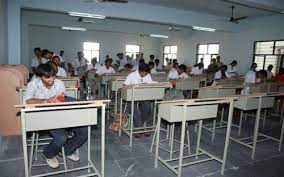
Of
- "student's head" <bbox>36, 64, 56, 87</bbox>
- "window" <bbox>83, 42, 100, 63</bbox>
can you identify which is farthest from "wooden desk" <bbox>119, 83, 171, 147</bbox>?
"window" <bbox>83, 42, 100, 63</bbox>

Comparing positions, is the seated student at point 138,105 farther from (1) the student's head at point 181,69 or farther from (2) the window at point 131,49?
(2) the window at point 131,49

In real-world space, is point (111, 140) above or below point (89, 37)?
below

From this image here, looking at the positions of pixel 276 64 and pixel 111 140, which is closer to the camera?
pixel 111 140

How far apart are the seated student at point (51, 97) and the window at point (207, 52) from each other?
10.0 meters

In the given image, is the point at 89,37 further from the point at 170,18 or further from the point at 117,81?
the point at 117,81

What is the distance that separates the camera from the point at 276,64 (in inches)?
343

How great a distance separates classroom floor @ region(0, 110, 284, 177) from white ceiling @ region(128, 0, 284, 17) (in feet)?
11.5

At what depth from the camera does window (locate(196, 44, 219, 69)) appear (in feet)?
38.0

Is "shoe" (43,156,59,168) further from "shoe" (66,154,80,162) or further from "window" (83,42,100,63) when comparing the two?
"window" (83,42,100,63)

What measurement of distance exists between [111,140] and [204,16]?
22.1ft

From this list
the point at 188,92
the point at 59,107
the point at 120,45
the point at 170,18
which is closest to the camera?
the point at 59,107

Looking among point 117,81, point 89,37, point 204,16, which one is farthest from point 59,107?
point 89,37

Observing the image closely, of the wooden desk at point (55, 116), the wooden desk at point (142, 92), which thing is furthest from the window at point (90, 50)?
the wooden desk at point (55, 116)

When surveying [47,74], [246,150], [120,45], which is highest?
[120,45]
